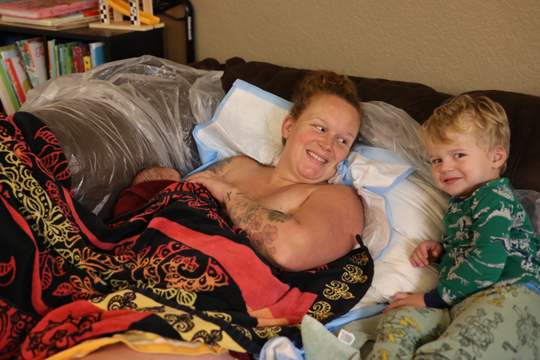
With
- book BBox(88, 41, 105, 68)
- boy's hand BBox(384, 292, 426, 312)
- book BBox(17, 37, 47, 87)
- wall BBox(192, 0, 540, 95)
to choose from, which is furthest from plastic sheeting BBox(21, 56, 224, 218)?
boy's hand BBox(384, 292, 426, 312)

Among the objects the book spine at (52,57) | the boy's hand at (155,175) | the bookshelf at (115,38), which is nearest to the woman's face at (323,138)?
the boy's hand at (155,175)

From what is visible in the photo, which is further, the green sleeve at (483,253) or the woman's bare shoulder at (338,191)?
the woman's bare shoulder at (338,191)

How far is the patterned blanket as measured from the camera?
103cm

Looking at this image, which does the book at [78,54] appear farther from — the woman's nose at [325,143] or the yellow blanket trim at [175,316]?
the yellow blanket trim at [175,316]

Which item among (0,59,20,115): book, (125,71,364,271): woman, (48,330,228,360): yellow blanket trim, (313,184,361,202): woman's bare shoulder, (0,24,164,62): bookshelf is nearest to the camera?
(48,330,228,360): yellow blanket trim

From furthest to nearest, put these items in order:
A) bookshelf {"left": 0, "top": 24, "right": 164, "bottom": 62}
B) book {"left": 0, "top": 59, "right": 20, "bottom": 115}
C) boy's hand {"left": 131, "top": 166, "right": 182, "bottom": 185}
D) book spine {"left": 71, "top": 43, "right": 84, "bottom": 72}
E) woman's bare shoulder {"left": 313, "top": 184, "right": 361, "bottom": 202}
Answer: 1. book {"left": 0, "top": 59, "right": 20, "bottom": 115}
2. book spine {"left": 71, "top": 43, "right": 84, "bottom": 72}
3. bookshelf {"left": 0, "top": 24, "right": 164, "bottom": 62}
4. boy's hand {"left": 131, "top": 166, "right": 182, "bottom": 185}
5. woman's bare shoulder {"left": 313, "top": 184, "right": 361, "bottom": 202}

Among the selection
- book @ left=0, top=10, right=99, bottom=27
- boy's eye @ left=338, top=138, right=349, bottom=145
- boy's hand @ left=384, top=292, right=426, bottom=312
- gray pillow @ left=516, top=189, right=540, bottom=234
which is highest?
book @ left=0, top=10, right=99, bottom=27

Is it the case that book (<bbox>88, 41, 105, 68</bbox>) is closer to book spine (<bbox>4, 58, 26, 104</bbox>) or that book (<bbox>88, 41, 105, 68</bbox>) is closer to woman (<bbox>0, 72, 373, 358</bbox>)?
book spine (<bbox>4, 58, 26, 104</bbox>)

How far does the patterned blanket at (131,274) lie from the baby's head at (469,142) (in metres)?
0.31

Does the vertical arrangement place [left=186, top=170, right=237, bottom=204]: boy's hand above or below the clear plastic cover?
below

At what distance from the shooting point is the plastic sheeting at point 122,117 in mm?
1509

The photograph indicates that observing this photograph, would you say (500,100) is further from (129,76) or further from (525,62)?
(129,76)

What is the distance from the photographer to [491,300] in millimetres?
1063

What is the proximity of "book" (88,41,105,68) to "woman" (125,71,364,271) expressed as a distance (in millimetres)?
941
